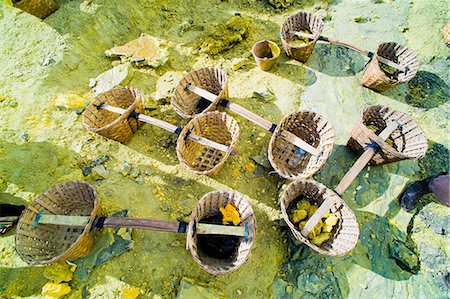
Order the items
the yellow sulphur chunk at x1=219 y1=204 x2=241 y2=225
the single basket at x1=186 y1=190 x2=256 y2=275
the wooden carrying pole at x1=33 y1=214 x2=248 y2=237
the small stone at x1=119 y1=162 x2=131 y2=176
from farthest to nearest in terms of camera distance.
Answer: the small stone at x1=119 y1=162 x2=131 y2=176, the yellow sulphur chunk at x1=219 y1=204 x2=241 y2=225, the wooden carrying pole at x1=33 y1=214 x2=248 y2=237, the single basket at x1=186 y1=190 x2=256 y2=275

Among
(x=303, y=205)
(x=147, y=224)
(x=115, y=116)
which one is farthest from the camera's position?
(x=115, y=116)

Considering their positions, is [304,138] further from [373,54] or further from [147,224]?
[147,224]

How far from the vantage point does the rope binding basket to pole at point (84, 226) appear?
331 centimetres

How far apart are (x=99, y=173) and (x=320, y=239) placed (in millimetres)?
3630

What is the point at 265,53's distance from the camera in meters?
6.01

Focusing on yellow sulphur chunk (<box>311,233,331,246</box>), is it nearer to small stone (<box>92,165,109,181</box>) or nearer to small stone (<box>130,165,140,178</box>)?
small stone (<box>130,165,140,178</box>)

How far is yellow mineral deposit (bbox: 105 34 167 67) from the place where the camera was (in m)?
5.77

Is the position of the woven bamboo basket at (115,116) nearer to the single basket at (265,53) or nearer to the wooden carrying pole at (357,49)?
the single basket at (265,53)

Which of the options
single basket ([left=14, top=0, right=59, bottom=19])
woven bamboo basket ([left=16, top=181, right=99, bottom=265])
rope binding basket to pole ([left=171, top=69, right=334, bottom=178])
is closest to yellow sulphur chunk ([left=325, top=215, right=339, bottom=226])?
rope binding basket to pole ([left=171, top=69, right=334, bottom=178])

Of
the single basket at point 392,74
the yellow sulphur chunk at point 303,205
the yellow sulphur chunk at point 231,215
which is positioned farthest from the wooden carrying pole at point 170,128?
the single basket at point 392,74

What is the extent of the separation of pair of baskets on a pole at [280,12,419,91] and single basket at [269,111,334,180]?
66.4 inches

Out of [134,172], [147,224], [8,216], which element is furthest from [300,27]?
[8,216]

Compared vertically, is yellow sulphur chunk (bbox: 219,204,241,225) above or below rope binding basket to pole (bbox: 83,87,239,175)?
below

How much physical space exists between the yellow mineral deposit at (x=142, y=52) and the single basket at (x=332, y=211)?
4022mm
